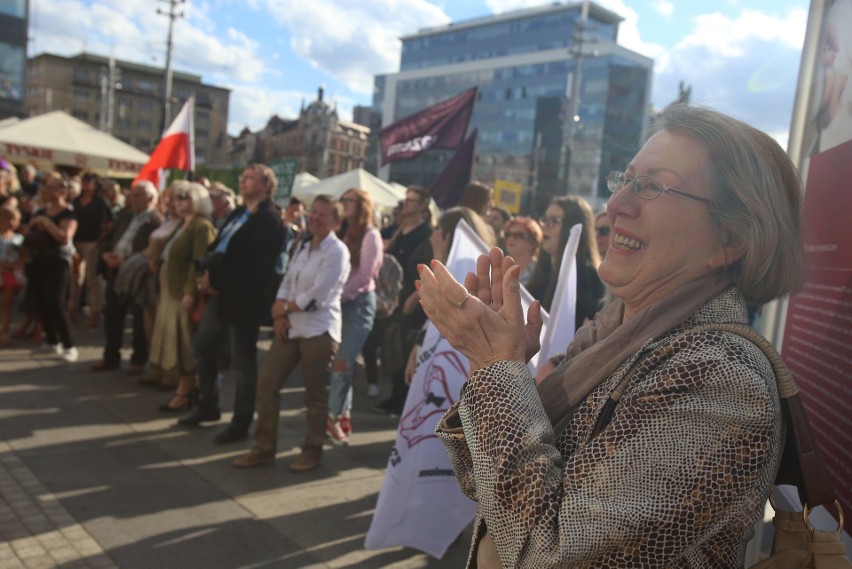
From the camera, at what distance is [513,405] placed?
1419 millimetres

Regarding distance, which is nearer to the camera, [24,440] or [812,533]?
[812,533]

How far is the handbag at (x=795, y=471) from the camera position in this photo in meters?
1.39

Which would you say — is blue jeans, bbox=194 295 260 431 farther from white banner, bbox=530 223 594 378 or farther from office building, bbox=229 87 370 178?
office building, bbox=229 87 370 178

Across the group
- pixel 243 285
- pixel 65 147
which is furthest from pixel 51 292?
pixel 65 147

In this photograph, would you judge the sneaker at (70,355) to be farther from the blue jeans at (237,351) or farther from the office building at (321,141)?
the office building at (321,141)

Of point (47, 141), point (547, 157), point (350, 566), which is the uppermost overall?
point (547, 157)

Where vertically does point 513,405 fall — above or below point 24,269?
above

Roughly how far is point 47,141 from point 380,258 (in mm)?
9667

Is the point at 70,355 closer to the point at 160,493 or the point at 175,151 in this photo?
the point at 175,151

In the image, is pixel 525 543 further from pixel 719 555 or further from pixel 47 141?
pixel 47 141

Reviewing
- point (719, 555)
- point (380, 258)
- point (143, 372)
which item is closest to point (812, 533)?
point (719, 555)

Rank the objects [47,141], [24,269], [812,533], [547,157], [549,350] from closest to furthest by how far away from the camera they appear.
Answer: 1. [812,533]
2. [549,350]
3. [24,269]
4. [47,141]
5. [547,157]

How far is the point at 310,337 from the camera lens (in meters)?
5.00

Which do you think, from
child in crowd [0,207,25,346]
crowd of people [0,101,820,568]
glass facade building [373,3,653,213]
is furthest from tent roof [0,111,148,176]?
glass facade building [373,3,653,213]
